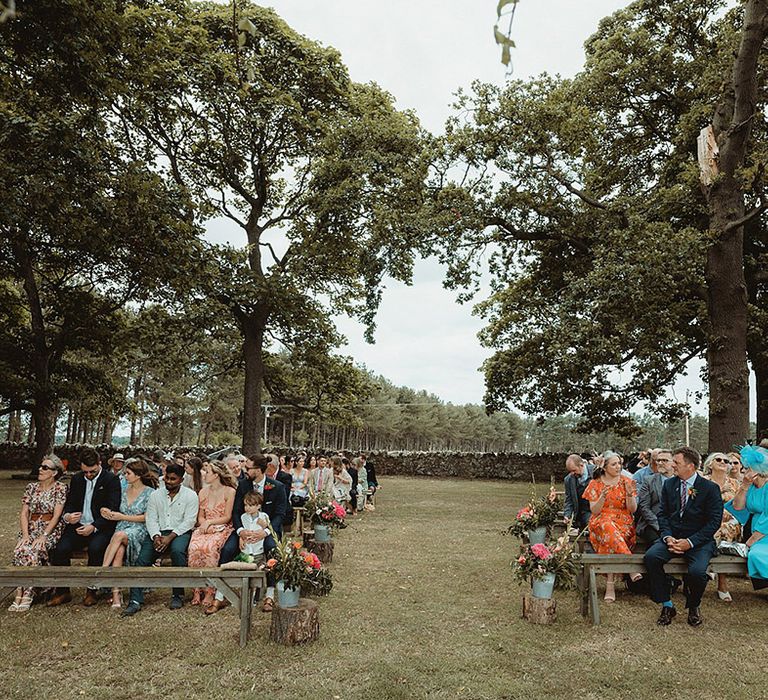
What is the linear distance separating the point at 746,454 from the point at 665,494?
96 centimetres

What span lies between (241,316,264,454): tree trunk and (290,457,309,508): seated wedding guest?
714cm

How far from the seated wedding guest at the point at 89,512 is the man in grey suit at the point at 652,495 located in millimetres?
6436

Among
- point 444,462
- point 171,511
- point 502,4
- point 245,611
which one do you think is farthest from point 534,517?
point 444,462

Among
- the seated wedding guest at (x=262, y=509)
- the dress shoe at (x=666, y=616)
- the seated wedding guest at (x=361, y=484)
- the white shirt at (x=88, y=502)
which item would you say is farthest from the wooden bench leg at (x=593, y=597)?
the seated wedding guest at (x=361, y=484)

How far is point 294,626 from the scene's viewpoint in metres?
5.41

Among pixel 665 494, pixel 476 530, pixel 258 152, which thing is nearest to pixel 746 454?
pixel 665 494

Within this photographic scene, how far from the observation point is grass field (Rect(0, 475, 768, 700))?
179 inches

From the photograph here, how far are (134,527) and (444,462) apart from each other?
30.1 metres

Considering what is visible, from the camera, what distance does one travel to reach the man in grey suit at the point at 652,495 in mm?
7586

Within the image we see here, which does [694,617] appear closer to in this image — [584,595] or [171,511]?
[584,595]

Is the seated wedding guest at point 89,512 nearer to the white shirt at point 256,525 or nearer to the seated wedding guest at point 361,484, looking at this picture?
the white shirt at point 256,525

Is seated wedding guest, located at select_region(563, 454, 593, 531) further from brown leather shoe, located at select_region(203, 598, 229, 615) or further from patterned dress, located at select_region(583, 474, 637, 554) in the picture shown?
brown leather shoe, located at select_region(203, 598, 229, 615)

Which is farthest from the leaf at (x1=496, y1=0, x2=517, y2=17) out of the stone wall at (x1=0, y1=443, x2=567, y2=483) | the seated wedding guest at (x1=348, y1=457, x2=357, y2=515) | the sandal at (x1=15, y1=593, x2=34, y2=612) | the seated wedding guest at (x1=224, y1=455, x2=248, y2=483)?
the stone wall at (x1=0, y1=443, x2=567, y2=483)

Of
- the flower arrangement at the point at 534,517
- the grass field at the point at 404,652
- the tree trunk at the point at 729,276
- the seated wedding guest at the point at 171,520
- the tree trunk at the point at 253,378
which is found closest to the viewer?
the grass field at the point at 404,652
